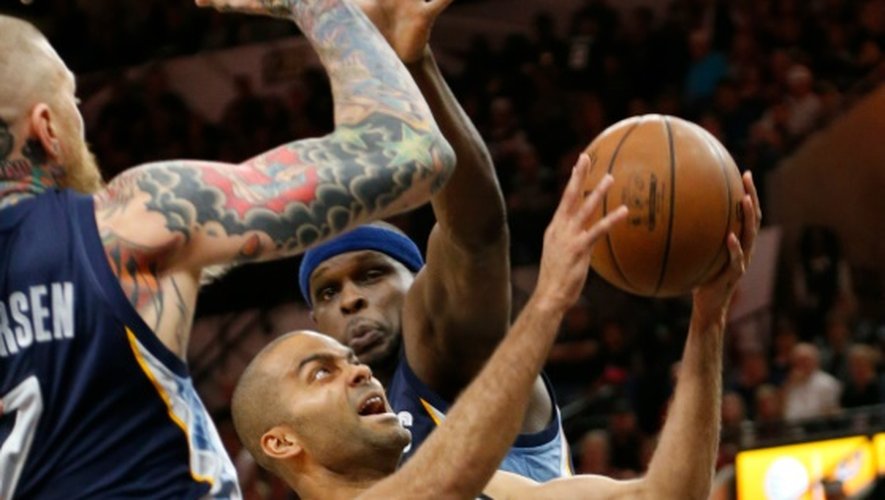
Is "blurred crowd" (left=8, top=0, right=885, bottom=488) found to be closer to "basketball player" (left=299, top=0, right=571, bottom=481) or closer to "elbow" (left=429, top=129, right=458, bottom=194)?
"basketball player" (left=299, top=0, right=571, bottom=481)

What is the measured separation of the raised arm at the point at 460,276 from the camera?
4094 millimetres

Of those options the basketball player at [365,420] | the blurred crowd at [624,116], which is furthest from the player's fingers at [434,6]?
the blurred crowd at [624,116]

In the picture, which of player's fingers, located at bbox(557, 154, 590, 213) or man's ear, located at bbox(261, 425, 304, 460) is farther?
man's ear, located at bbox(261, 425, 304, 460)

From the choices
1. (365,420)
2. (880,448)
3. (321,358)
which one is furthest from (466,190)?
(880,448)

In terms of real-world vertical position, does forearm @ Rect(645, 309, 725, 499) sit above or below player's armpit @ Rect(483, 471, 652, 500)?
above

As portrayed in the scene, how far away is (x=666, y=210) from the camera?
11.4ft

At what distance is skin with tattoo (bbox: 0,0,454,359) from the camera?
2.68 metres

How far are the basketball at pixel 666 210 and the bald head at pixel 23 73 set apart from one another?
115 centimetres

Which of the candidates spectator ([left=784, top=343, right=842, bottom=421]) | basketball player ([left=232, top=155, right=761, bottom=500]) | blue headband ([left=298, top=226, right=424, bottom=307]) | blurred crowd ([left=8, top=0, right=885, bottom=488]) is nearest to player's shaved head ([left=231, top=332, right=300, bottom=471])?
basketball player ([left=232, top=155, right=761, bottom=500])

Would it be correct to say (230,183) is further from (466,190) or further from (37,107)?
(466,190)

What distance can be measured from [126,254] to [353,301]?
1.78 metres

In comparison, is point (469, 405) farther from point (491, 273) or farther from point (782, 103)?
point (782, 103)

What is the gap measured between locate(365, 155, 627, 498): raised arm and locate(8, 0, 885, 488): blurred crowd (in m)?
4.65

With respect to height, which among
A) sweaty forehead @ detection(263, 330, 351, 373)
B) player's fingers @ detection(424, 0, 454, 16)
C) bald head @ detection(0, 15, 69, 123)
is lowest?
sweaty forehead @ detection(263, 330, 351, 373)
